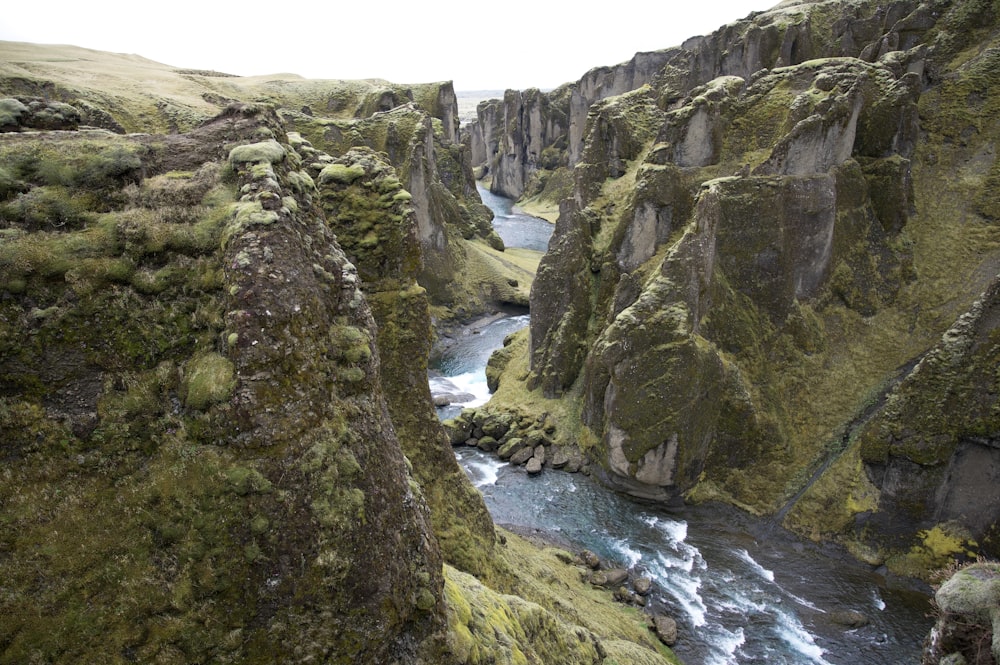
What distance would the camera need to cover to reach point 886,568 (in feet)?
107

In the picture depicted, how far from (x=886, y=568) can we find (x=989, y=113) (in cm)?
3632

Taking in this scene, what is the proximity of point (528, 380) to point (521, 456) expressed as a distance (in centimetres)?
924

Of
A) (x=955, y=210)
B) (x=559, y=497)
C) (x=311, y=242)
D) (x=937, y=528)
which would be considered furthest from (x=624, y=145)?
(x=311, y=242)

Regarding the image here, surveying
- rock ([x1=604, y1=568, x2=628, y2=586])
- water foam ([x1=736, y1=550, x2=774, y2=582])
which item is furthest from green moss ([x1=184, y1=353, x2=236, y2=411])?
water foam ([x1=736, y1=550, x2=774, y2=582])

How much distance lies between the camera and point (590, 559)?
1344 inches

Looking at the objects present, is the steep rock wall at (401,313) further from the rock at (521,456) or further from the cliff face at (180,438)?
the rock at (521,456)

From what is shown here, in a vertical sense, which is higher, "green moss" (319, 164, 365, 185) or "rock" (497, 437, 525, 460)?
"green moss" (319, 164, 365, 185)

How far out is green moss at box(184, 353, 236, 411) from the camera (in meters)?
9.35

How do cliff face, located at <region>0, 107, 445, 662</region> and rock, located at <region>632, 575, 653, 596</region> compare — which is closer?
cliff face, located at <region>0, 107, 445, 662</region>

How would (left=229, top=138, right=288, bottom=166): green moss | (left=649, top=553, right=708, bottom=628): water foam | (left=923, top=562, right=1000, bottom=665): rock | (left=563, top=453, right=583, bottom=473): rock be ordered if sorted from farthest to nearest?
1. (left=563, top=453, right=583, bottom=473): rock
2. (left=649, top=553, right=708, bottom=628): water foam
3. (left=923, top=562, right=1000, bottom=665): rock
4. (left=229, top=138, right=288, bottom=166): green moss

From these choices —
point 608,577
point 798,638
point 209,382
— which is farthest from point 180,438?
point 798,638

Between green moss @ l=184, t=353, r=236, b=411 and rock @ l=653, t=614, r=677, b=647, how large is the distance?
2729 cm

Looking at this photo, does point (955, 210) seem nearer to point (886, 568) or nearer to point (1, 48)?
point (886, 568)

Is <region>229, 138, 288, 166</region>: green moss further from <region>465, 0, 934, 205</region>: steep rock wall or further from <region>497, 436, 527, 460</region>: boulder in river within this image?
<region>465, 0, 934, 205</region>: steep rock wall
